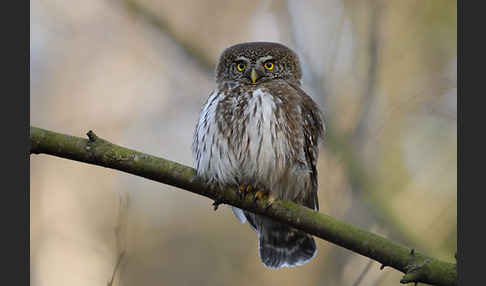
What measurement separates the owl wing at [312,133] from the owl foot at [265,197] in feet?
1.49

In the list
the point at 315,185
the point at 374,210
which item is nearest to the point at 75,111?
the point at 315,185

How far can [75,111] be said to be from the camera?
14.8 feet

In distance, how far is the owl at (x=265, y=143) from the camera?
3152 millimetres

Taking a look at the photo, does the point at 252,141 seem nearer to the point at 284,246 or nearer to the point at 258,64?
the point at 258,64

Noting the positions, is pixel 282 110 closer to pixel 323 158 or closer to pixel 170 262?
pixel 323 158

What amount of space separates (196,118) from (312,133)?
1.10 metres

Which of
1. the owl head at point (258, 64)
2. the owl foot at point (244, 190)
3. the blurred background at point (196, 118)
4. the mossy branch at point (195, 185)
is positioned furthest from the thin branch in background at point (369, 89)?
→ the mossy branch at point (195, 185)

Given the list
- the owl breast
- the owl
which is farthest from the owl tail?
the owl breast

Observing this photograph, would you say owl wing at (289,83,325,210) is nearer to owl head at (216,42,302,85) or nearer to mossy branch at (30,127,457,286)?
owl head at (216,42,302,85)

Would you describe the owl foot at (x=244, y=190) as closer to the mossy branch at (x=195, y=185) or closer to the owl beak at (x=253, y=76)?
the mossy branch at (x=195, y=185)

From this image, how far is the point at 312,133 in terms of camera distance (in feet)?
11.1

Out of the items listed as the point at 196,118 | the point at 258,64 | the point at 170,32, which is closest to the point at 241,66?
the point at 258,64

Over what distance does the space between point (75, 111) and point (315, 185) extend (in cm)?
211

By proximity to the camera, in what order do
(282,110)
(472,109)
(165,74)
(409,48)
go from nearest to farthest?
(472,109)
(282,110)
(409,48)
(165,74)
